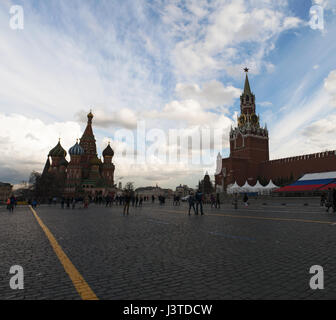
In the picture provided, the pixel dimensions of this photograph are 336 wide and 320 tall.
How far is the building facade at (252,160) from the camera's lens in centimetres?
5769

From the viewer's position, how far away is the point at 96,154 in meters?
77.4

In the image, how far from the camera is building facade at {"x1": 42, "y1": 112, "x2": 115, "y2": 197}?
68812 millimetres

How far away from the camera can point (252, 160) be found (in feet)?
241

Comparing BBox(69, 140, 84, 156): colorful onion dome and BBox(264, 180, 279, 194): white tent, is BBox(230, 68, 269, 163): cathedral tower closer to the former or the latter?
BBox(264, 180, 279, 194): white tent

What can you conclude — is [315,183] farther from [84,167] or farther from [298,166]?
[84,167]

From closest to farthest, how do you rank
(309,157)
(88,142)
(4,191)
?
(309,157), (88,142), (4,191)

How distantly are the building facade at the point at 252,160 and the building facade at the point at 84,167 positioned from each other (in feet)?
105

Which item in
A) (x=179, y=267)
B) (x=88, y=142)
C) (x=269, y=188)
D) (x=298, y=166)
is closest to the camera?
(x=179, y=267)

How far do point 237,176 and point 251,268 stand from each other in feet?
227

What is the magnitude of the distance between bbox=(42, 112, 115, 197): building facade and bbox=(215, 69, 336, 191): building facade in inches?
1264

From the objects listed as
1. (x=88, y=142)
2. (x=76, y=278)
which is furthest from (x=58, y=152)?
(x=76, y=278)

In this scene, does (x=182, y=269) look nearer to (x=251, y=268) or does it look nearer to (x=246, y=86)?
(x=251, y=268)

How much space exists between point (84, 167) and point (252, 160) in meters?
47.6
